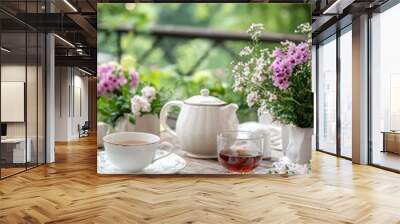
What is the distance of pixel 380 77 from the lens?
16.6 ft

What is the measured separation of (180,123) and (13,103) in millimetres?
2145

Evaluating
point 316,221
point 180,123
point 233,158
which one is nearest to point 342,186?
point 233,158

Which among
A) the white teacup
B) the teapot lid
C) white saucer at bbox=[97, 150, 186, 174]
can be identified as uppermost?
the teapot lid

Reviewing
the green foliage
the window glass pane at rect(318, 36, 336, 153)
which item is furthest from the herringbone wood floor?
the window glass pane at rect(318, 36, 336, 153)

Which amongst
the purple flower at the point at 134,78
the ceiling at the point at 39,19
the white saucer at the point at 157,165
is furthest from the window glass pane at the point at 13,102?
the purple flower at the point at 134,78

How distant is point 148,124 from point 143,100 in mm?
250

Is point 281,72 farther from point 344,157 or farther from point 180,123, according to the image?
point 344,157

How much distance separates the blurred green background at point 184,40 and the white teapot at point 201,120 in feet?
0.26

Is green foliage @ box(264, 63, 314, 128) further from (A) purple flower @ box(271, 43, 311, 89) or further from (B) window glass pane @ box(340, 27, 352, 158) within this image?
(B) window glass pane @ box(340, 27, 352, 158)

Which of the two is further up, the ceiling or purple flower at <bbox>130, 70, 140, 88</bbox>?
the ceiling

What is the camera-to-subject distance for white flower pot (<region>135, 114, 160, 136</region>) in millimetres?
3773

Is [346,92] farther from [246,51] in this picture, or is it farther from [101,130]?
[101,130]

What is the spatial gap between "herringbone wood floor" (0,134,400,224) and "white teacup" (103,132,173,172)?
20cm

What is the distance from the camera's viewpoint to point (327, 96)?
685 cm
